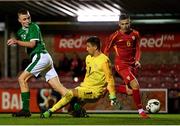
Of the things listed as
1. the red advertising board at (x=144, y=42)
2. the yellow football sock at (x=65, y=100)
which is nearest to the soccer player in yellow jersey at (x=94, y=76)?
the yellow football sock at (x=65, y=100)

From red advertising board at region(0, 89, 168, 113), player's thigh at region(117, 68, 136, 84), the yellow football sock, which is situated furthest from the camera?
red advertising board at region(0, 89, 168, 113)

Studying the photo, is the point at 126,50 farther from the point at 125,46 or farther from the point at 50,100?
the point at 50,100

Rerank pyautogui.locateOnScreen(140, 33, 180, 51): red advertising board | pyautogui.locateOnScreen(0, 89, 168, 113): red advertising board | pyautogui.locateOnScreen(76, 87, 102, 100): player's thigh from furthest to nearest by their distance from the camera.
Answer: pyautogui.locateOnScreen(140, 33, 180, 51): red advertising board, pyautogui.locateOnScreen(0, 89, 168, 113): red advertising board, pyautogui.locateOnScreen(76, 87, 102, 100): player's thigh

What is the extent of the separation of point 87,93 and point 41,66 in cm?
89

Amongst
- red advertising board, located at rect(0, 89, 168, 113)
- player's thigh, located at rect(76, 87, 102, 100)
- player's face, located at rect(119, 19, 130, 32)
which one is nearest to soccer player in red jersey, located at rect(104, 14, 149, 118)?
player's face, located at rect(119, 19, 130, 32)

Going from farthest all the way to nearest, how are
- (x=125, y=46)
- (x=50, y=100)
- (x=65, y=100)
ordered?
(x=50, y=100) → (x=125, y=46) → (x=65, y=100)

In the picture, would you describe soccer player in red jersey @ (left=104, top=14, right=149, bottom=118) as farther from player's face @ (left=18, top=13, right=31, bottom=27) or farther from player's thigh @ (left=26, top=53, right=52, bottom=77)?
player's face @ (left=18, top=13, right=31, bottom=27)

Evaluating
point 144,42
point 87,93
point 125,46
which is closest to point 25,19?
point 87,93

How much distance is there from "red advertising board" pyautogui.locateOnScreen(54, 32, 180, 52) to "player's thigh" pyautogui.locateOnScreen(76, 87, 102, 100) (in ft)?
38.8

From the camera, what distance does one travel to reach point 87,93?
10.7m

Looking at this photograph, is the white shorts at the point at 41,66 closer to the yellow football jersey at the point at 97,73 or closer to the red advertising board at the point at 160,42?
the yellow football jersey at the point at 97,73

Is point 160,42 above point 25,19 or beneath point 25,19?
above

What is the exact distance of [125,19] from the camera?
35.1ft

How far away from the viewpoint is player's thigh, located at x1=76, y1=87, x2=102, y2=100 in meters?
10.7
